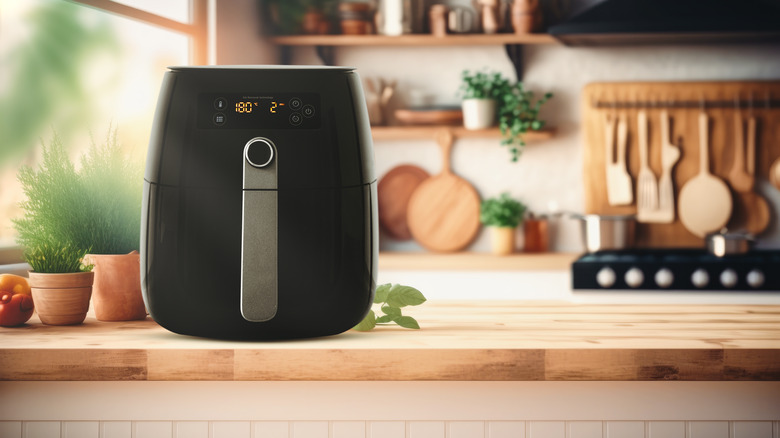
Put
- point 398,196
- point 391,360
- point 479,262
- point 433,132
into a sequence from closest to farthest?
point 391,360 → point 479,262 → point 433,132 → point 398,196

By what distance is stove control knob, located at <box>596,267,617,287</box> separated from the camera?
2652mm

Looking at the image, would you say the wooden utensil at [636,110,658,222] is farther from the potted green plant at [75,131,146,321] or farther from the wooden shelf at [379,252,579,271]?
the potted green plant at [75,131,146,321]

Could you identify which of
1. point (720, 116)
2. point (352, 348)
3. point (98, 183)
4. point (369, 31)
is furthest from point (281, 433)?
point (720, 116)

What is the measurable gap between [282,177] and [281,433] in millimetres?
333

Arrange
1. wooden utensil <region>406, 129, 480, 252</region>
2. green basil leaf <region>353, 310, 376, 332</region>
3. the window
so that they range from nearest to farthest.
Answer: green basil leaf <region>353, 310, 376, 332</region> → the window → wooden utensil <region>406, 129, 480, 252</region>

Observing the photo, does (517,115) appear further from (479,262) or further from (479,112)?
(479,262)

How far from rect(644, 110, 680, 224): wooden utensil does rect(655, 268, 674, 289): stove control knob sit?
54 centimetres

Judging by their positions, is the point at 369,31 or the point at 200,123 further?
the point at 369,31

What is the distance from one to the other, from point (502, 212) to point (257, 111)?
2.29m

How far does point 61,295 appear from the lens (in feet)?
3.65

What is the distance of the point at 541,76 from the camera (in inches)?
131

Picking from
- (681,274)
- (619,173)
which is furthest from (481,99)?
(681,274)

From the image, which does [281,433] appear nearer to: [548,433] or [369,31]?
[548,433]

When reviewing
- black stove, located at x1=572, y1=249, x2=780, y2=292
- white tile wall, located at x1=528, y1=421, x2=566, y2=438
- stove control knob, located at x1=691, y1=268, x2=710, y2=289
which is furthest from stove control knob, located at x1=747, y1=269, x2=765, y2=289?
white tile wall, located at x1=528, y1=421, x2=566, y2=438
